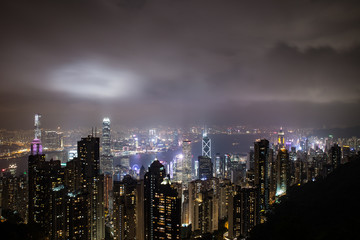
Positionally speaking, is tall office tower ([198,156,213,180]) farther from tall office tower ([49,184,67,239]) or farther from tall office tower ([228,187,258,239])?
tall office tower ([49,184,67,239])

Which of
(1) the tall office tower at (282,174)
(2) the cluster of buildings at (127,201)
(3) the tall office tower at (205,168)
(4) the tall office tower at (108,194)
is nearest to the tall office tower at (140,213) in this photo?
(2) the cluster of buildings at (127,201)

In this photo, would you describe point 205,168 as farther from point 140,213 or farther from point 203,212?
point 140,213

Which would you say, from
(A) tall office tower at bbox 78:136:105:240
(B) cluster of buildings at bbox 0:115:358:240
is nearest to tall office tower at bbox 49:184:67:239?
(B) cluster of buildings at bbox 0:115:358:240

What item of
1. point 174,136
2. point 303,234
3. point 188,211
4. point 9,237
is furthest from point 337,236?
point 174,136

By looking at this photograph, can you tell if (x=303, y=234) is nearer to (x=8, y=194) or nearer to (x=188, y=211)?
(x=188, y=211)

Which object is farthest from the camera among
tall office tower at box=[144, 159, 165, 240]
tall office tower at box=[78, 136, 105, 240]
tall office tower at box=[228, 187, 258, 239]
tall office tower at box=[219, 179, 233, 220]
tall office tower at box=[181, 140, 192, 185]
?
tall office tower at box=[181, 140, 192, 185]

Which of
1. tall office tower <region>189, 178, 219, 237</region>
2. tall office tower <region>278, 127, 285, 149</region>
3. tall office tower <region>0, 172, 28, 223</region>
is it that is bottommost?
tall office tower <region>189, 178, 219, 237</region>

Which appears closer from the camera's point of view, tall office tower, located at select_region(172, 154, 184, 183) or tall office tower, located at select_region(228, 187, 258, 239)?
tall office tower, located at select_region(228, 187, 258, 239)

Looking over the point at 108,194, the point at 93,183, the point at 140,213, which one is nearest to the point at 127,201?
the point at 140,213
